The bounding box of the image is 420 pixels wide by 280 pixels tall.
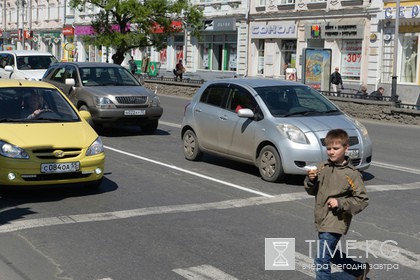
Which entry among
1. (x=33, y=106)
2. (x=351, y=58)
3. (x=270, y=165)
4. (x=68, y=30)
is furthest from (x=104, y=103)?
(x=68, y=30)

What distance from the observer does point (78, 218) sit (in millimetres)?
7953

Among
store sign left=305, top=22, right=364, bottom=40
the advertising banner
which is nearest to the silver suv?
the advertising banner

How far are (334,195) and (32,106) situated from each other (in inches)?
237

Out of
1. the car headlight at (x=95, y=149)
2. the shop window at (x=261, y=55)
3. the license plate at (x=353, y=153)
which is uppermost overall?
the shop window at (x=261, y=55)

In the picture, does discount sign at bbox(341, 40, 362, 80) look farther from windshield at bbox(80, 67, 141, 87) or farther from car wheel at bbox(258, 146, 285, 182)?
car wheel at bbox(258, 146, 285, 182)

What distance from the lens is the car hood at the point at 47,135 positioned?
28.8ft

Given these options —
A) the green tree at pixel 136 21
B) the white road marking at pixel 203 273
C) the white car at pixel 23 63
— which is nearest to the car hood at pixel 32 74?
the white car at pixel 23 63

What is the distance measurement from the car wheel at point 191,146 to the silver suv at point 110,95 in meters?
3.53

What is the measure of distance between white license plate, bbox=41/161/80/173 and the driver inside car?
1.22 metres

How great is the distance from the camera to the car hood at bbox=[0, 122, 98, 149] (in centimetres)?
877

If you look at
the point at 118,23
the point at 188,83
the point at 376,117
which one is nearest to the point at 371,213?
the point at 376,117

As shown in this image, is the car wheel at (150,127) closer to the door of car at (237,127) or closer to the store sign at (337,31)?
the door of car at (237,127)

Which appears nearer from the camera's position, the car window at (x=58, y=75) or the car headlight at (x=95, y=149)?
the car headlight at (x=95, y=149)

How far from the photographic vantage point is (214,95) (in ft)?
40.3
